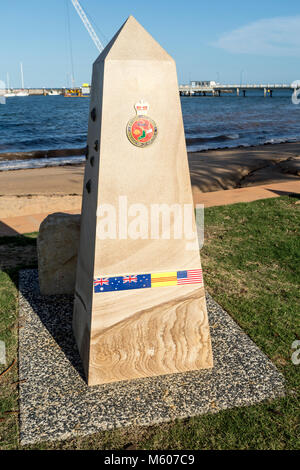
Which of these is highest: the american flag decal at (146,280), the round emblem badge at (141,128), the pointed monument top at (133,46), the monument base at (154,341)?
the pointed monument top at (133,46)

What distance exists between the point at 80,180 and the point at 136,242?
1191cm

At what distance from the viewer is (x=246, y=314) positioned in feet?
16.1

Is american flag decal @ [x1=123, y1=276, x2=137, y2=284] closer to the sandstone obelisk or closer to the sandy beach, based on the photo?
the sandstone obelisk

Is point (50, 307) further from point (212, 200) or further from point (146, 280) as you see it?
point (212, 200)

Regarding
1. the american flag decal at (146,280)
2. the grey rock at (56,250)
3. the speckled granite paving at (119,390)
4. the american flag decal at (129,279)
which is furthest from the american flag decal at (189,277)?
the grey rock at (56,250)

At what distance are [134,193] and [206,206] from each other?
5.87 meters

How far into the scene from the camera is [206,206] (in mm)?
9273

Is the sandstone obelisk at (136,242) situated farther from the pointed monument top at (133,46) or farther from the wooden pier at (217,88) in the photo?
the wooden pier at (217,88)

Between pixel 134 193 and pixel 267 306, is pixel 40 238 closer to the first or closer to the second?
pixel 134 193

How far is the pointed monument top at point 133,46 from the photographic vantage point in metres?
3.35

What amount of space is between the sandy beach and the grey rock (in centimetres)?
500

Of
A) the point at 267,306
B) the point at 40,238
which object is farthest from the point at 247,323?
the point at 40,238

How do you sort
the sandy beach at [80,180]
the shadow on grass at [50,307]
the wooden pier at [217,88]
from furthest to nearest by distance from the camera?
the wooden pier at [217,88] → the sandy beach at [80,180] → the shadow on grass at [50,307]

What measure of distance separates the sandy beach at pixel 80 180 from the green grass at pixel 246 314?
11.6ft
